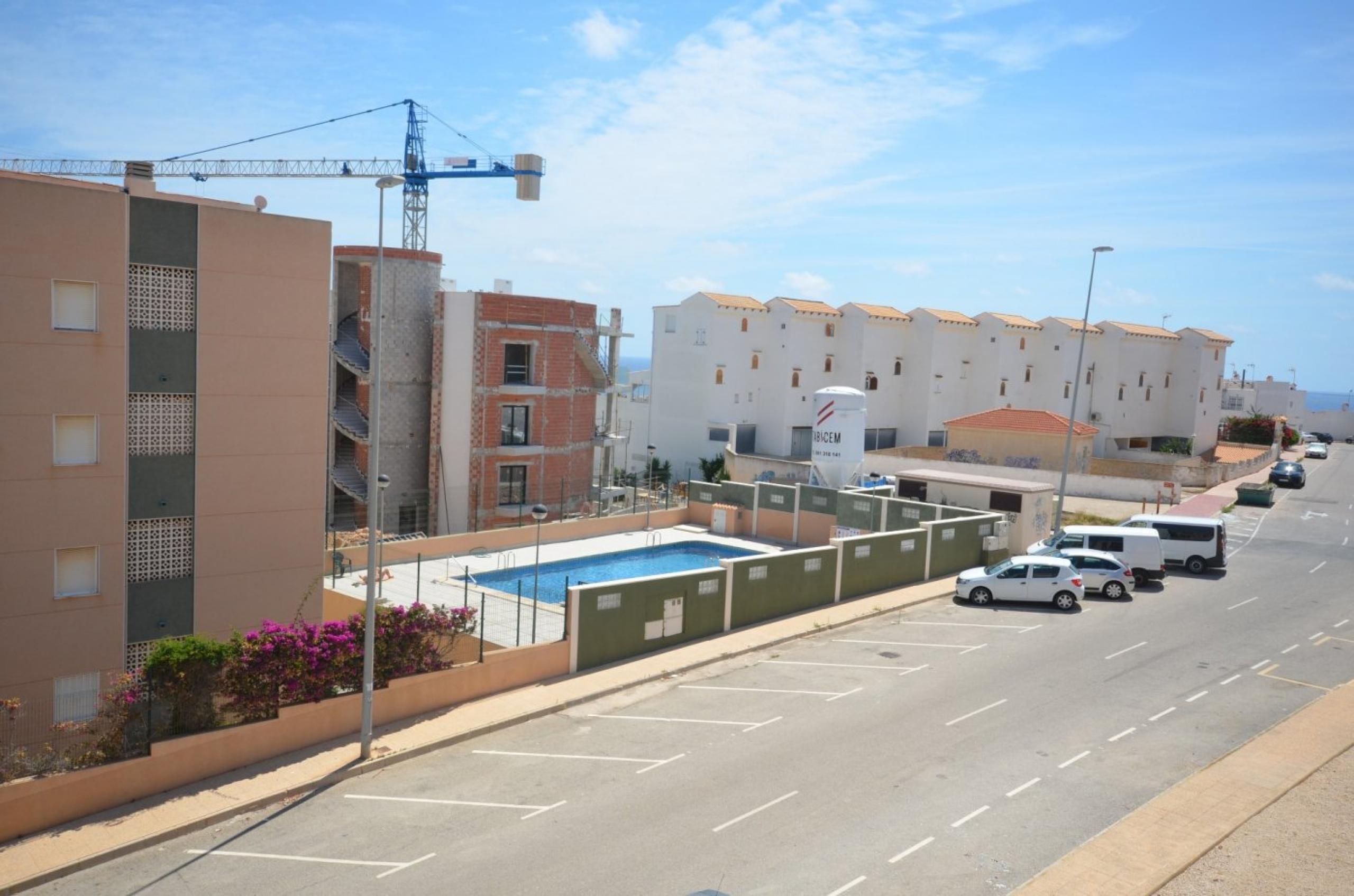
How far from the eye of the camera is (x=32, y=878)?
13773mm

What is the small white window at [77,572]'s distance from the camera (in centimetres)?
2084

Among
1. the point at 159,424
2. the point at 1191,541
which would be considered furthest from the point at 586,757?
the point at 1191,541

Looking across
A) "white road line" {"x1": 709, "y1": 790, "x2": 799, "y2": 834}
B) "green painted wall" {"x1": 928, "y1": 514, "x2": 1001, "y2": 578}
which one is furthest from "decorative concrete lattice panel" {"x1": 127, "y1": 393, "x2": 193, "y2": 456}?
"green painted wall" {"x1": 928, "y1": 514, "x2": 1001, "y2": 578}

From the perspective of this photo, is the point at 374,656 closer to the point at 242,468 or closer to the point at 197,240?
the point at 242,468

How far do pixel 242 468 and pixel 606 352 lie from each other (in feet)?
89.4

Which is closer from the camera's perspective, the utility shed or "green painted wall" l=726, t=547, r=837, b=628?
"green painted wall" l=726, t=547, r=837, b=628

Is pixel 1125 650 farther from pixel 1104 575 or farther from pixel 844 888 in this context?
pixel 844 888

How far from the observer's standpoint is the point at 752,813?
15227 mm

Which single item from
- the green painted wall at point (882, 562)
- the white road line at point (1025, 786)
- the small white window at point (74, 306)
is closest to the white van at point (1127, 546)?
the green painted wall at point (882, 562)

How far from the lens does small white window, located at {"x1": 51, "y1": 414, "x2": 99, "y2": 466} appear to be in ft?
67.7

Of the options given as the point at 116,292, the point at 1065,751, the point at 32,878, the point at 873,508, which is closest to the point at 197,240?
the point at 116,292

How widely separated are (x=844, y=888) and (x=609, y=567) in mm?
24615

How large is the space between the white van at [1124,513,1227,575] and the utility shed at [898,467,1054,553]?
384 cm

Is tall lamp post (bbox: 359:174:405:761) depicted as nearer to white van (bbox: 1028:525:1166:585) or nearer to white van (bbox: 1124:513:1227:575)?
white van (bbox: 1028:525:1166:585)
